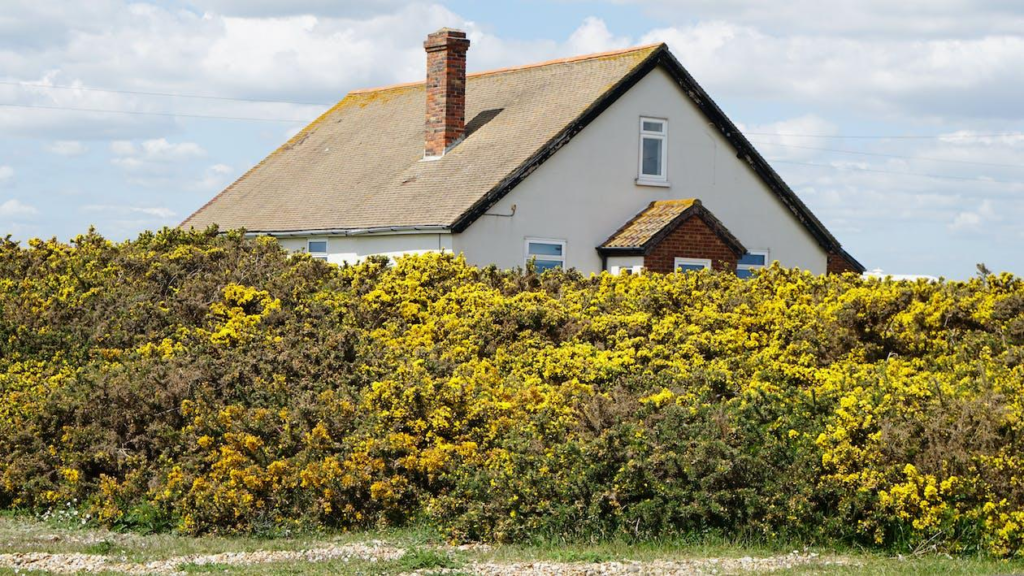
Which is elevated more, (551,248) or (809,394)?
(551,248)

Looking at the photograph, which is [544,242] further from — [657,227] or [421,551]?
[421,551]

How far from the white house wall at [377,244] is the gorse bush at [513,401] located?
7.49 metres

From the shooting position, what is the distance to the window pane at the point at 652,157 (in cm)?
2578

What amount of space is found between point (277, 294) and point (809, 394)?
21.4ft

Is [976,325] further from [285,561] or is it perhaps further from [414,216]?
[414,216]

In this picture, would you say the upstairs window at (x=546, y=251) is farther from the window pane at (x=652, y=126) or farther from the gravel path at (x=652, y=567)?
the gravel path at (x=652, y=567)

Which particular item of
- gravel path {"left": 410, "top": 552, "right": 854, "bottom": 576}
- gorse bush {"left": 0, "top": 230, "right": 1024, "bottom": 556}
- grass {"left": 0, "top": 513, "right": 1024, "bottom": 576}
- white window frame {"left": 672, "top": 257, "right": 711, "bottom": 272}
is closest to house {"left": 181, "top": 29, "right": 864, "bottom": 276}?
white window frame {"left": 672, "top": 257, "right": 711, "bottom": 272}

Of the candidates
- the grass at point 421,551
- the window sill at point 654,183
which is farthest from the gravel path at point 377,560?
the window sill at point 654,183

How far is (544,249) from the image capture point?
24.4 m

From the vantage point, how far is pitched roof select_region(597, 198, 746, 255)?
24.0 m

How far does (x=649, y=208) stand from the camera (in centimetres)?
2559

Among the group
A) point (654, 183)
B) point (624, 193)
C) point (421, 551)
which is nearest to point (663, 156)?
point (654, 183)

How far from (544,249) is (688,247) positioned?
2923mm

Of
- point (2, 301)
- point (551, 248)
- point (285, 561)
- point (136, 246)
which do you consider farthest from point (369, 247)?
point (285, 561)
